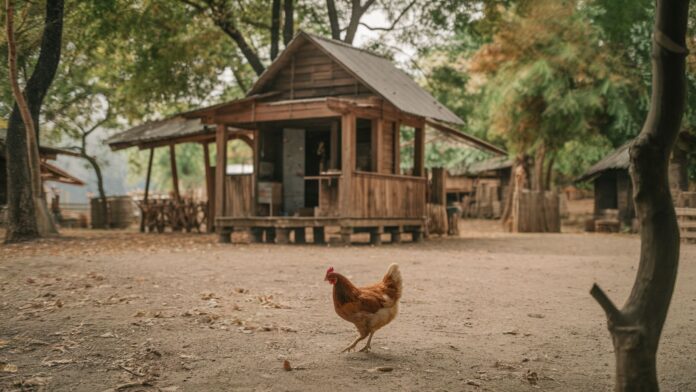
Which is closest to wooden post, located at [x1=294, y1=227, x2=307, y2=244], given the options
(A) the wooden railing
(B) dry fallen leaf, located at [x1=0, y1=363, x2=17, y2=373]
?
(A) the wooden railing

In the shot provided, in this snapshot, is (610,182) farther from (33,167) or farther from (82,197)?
(82,197)

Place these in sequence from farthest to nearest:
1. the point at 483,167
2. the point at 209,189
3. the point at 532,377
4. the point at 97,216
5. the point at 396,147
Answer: the point at 483,167
the point at 97,216
the point at 209,189
the point at 396,147
the point at 532,377

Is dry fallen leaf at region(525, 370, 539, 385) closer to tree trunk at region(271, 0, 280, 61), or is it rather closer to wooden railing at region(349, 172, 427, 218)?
wooden railing at region(349, 172, 427, 218)

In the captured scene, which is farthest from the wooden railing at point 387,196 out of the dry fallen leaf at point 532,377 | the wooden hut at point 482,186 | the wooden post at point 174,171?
the wooden hut at point 482,186

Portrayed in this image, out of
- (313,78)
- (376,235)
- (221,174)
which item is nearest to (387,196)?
(376,235)

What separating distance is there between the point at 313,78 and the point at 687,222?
463 inches

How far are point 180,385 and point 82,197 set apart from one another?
142 metres

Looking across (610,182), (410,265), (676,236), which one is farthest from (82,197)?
(676,236)

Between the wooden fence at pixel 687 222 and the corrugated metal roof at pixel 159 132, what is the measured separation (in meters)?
14.6

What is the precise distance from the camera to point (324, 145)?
2303 centimetres

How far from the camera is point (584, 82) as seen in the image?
28.4 meters

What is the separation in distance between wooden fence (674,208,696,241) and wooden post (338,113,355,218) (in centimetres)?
974

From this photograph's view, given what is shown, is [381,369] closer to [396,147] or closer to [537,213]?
[396,147]

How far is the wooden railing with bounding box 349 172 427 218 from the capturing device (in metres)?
18.8
